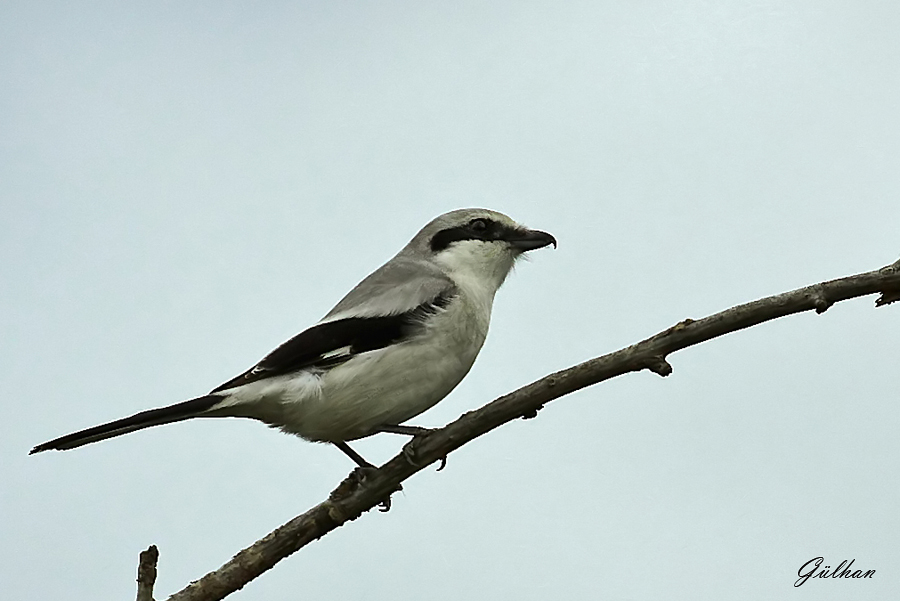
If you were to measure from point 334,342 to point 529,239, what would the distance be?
137cm

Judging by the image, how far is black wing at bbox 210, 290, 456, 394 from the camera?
3.97 metres

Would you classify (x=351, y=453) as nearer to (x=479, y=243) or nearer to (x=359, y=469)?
(x=359, y=469)

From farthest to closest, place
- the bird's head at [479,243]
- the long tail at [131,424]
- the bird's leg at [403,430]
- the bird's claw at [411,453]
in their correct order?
the bird's head at [479,243], the bird's leg at [403,430], the long tail at [131,424], the bird's claw at [411,453]

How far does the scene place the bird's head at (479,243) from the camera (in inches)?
192

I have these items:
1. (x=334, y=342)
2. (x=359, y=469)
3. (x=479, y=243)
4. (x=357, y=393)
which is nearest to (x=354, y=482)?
(x=359, y=469)

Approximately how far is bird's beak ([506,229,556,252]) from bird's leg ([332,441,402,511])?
1.48 meters

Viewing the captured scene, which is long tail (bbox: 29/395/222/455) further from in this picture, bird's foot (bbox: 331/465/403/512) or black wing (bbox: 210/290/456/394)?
bird's foot (bbox: 331/465/403/512)

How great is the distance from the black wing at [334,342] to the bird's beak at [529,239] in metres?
0.94

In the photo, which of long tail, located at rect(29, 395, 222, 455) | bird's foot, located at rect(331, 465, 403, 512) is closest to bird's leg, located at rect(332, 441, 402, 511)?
bird's foot, located at rect(331, 465, 403, 512)

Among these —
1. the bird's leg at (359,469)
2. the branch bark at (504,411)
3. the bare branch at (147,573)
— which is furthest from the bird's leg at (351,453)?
the bare branch at (147,573)

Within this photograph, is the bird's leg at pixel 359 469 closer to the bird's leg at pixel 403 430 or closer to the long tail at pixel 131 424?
the bird's leg at pixel 403 430

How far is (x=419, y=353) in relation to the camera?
396 cm

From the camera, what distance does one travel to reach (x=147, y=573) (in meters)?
3.02

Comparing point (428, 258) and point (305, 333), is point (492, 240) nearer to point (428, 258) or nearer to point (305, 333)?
point (428, 258)
